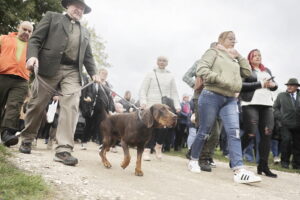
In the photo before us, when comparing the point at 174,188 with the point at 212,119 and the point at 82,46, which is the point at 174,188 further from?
the point at 82,46

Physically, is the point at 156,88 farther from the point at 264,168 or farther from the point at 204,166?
the point at 264,168

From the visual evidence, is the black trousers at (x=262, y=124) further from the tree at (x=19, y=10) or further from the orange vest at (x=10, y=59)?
the tree at (x=19, y=10)

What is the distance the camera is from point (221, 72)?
5.56m

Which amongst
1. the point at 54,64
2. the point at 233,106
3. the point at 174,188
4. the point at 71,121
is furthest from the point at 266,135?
the point at 54,64

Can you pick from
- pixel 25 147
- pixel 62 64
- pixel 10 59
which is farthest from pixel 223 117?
pixel 10 59

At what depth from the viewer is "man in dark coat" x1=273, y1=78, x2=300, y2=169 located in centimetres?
939

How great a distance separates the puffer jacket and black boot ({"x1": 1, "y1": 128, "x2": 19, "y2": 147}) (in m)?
3.27

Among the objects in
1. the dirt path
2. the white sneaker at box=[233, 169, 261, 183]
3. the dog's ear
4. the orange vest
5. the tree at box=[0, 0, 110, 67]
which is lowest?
the dirt path

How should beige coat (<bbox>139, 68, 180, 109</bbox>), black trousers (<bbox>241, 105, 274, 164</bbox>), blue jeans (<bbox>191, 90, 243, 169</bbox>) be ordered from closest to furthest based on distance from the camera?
blue jeans (<bbox>191, 90, 243, 169</bbox>), black trousers (<bbox>241, 105, 274, 164</bbox>), beige coat (<bbox>139, 68, 180, 109</bbox>)

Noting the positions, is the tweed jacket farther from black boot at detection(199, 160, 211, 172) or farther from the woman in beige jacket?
black boot at detection(199, 160, 211, 172)

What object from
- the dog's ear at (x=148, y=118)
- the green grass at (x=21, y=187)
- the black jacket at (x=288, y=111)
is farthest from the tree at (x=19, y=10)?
the green grass at (x=21, y=187)

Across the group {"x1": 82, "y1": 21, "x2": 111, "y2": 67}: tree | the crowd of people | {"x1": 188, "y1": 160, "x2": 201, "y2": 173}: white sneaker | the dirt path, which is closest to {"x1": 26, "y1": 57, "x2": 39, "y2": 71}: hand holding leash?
the crowd of people

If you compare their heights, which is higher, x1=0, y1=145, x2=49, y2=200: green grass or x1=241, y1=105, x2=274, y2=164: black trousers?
x1=241, y1=105, x2=274, y2=164: black trousers

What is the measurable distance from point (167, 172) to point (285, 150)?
5.16 m
